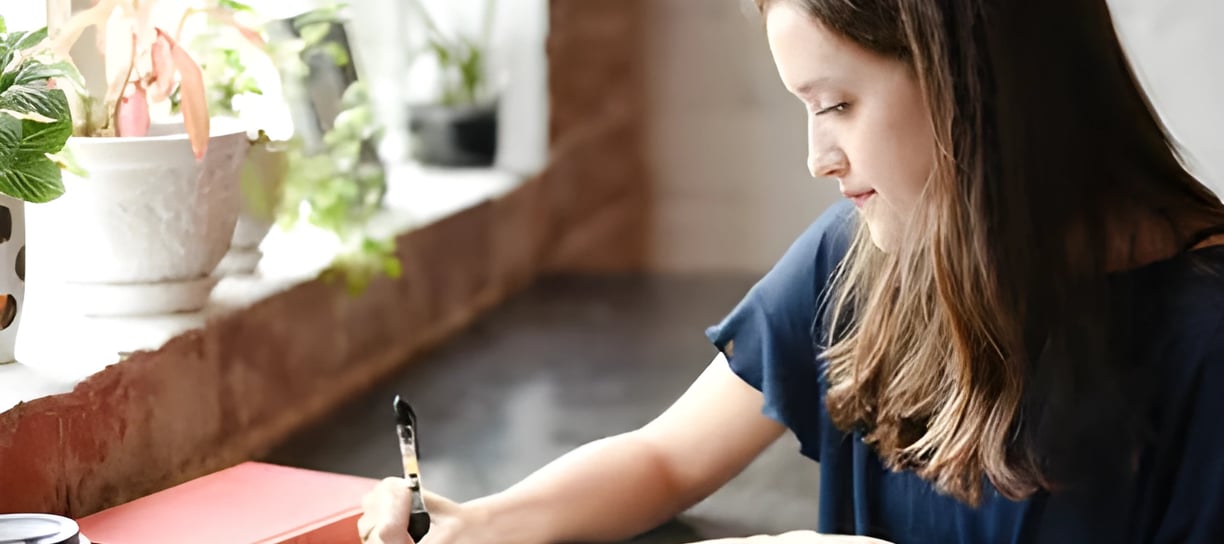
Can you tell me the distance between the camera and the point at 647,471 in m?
1.30

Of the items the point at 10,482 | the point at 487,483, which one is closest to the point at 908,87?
the point at 487,483

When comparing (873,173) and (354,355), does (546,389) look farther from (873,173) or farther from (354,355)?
(873,173)

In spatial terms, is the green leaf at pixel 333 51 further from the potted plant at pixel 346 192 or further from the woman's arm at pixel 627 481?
the woman's arm at pixel 627 481

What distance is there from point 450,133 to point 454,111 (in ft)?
0.13

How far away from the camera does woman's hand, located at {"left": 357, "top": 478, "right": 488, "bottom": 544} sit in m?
1.10

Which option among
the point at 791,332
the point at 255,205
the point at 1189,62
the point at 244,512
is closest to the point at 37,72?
the point at 244,512

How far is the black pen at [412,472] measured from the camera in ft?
3.68

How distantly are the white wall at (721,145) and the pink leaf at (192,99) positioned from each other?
1817 mm

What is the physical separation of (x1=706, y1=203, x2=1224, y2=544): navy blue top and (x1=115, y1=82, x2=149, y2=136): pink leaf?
1.84 ft

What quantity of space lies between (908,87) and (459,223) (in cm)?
130

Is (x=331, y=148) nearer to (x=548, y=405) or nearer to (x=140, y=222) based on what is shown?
(x=548, y=405)

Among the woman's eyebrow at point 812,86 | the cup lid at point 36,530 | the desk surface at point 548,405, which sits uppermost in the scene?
the woman's eyebrow at point 812,86

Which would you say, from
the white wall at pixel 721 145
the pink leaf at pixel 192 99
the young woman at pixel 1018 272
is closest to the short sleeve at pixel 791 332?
the young woman at pixel 1018 272

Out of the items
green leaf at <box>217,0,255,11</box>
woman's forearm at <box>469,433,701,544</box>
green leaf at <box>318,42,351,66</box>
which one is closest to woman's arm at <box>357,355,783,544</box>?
woman's forearm at <box>469,433,701,544</box>
